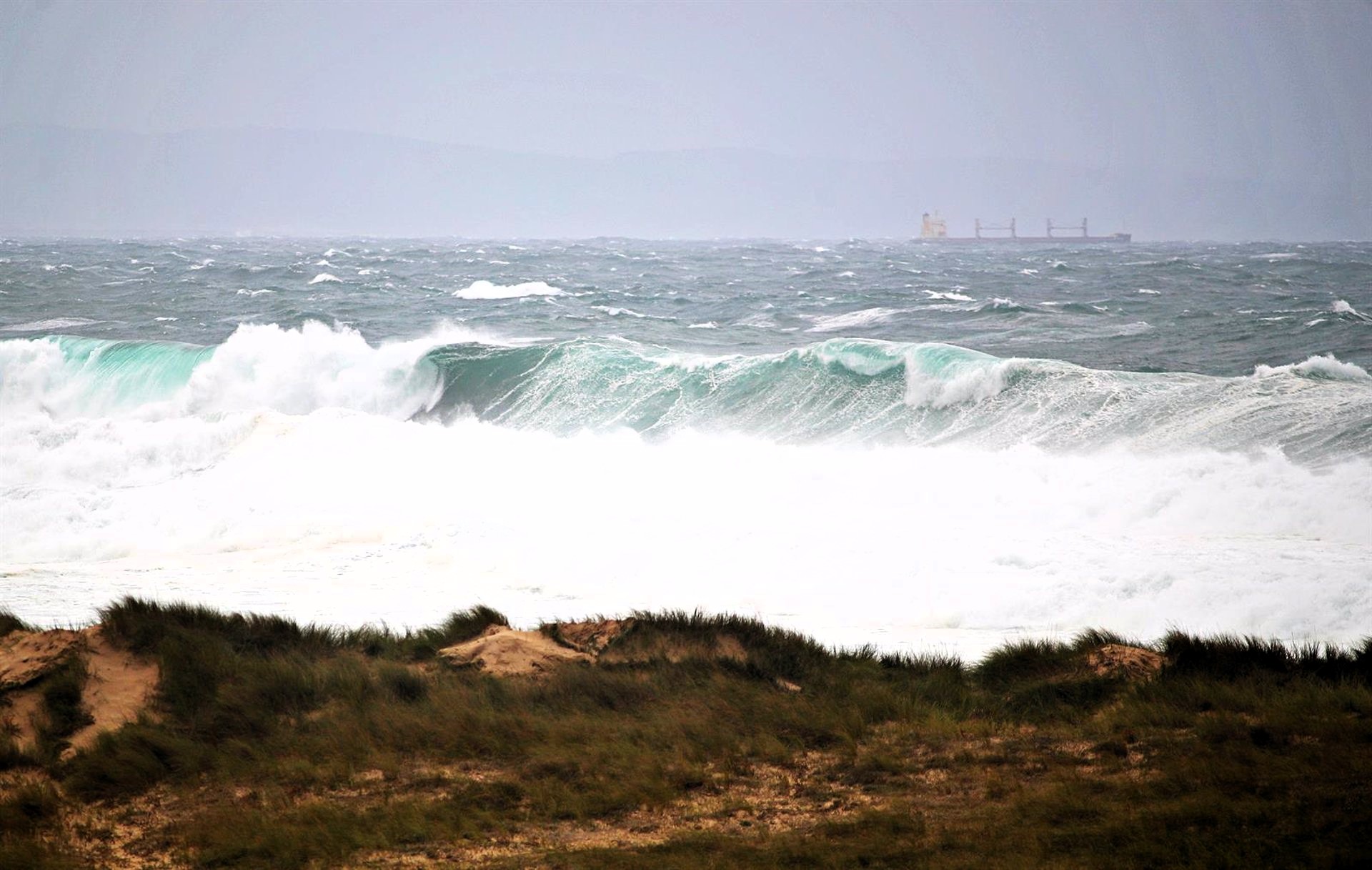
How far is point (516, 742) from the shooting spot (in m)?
5.95

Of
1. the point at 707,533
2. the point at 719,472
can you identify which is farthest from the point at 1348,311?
the point at 707,533

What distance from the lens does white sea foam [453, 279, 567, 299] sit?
39312mm

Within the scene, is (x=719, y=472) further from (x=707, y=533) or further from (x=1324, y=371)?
(x=1324, y=371)

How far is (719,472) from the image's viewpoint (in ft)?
49.7

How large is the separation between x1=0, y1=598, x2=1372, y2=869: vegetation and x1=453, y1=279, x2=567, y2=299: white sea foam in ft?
106

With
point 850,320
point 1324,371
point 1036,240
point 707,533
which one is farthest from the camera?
point 1036,240

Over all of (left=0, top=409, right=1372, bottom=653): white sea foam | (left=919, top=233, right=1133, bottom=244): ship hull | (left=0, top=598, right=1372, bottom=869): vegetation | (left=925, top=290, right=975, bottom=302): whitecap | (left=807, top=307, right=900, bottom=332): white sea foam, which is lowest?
(left=0, top=409, right=1372, bottom=653): white sea foam

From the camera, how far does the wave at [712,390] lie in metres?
16.2

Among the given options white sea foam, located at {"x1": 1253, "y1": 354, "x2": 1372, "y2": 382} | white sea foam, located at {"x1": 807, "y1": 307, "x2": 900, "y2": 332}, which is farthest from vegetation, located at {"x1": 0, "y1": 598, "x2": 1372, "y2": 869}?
white sea foam, located at {"x1": 807, "y1": 307, "x2": 900, "y2": 332}

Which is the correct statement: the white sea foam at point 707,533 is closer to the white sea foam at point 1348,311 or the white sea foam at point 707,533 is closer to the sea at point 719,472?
the sea at point 719,472

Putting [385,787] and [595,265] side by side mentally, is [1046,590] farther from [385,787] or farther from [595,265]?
[595,265]

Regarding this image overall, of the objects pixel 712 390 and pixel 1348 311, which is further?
pixel 1348 311

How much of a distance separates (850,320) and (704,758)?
1099 inches

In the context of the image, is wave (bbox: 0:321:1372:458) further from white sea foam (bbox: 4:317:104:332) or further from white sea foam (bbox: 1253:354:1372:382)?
white sea foam (bbox: 4:317:104:332)
